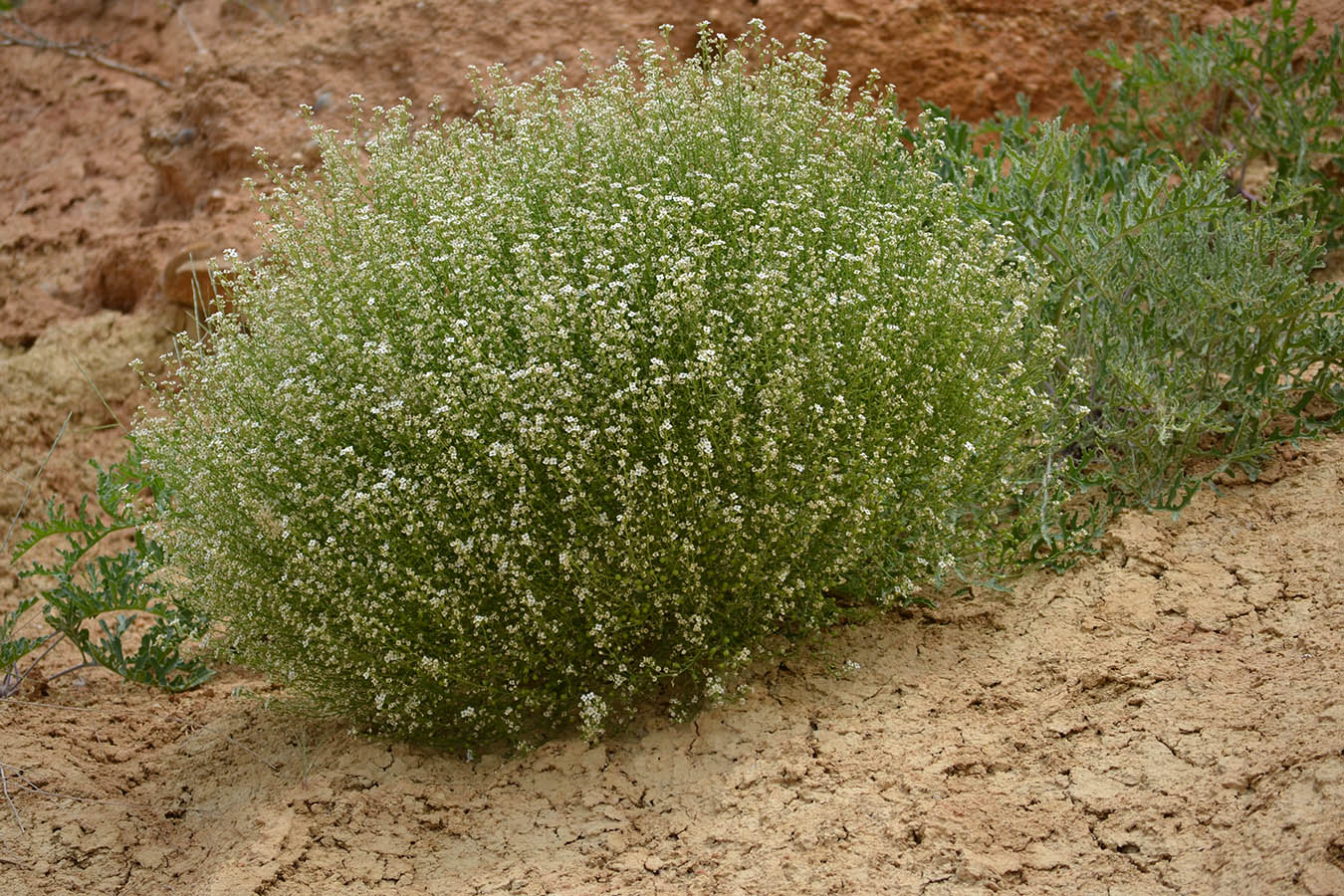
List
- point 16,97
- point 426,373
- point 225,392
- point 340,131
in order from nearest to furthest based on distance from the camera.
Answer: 1. point 426,373
2. point 225,392
3. point 340,131
4. point 16,97

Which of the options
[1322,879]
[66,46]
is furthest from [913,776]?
[66,46]

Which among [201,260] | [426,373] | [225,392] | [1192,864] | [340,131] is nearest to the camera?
[1192,864]

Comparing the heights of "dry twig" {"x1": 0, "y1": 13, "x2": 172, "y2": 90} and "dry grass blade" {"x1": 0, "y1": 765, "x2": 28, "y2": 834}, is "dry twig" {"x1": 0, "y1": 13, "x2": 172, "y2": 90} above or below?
above

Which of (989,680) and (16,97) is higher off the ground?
(16,97)

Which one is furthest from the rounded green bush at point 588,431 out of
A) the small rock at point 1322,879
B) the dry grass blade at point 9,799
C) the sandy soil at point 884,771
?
the small rock at point 1322,879

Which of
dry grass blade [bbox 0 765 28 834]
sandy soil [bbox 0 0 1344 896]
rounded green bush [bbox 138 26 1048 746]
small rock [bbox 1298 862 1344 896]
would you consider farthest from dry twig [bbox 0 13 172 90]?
small rock [bbox 1298 862 1344 896]

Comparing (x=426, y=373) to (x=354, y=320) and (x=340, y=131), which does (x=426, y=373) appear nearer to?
(x=354, y=320)

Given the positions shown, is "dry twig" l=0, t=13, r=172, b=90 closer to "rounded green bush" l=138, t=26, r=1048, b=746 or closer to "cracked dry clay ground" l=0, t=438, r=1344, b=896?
"rounded green bush" l=138, t=26, r=1048, b=746

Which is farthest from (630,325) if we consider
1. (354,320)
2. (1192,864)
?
(1192,864)

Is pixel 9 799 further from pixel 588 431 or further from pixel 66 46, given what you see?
pixel 66 46
